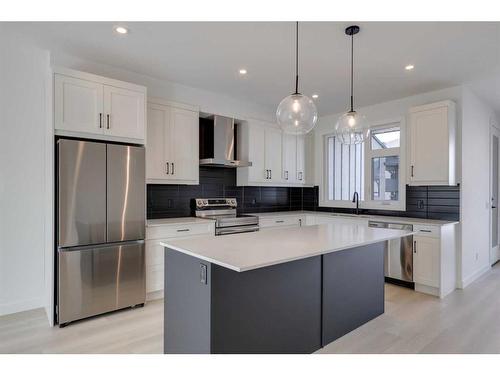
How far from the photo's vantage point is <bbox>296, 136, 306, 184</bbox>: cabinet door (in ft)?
17.8

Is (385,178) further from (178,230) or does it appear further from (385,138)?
(178,230)

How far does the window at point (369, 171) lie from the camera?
182 inches

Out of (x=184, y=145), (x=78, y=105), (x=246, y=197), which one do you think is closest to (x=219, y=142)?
(x=184, y=145)

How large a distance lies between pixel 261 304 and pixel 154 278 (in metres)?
1.87

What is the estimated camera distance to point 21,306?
10.1ft

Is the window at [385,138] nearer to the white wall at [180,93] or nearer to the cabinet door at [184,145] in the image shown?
the white wall at [180,93]

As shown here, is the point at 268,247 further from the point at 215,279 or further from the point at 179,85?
the point at 179,85

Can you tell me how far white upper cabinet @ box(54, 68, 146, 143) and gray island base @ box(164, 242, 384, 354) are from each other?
1.63 meters

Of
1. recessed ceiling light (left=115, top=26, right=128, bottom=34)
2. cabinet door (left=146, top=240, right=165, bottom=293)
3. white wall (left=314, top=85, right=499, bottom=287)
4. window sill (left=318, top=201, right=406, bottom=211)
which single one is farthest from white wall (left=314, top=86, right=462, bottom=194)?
recessed ceiling light (left=115, top=26, right=128, bottom=34)

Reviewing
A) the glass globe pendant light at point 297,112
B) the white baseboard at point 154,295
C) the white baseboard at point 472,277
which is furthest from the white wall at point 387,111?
the white baseboard at point 154,295

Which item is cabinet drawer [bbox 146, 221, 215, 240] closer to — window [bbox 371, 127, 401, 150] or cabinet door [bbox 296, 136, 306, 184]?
cabinet door [bbox 296, 136, 306, 184]

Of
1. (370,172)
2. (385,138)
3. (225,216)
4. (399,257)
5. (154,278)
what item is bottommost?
(154,278)
